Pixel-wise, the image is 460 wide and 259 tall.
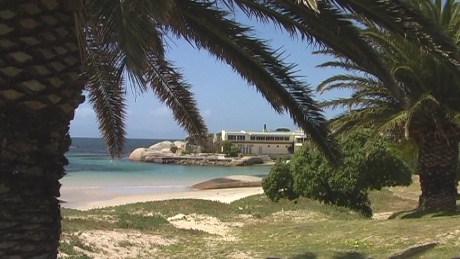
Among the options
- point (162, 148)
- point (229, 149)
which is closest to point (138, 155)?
point (162, 148)

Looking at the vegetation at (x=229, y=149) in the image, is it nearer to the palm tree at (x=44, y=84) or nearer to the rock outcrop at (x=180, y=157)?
the rock outcrop at (x=180, y=157)

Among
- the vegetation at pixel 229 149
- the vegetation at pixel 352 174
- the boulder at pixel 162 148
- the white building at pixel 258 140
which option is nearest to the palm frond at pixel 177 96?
the vegetation at pixel 352 174

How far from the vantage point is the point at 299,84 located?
26.5 feet

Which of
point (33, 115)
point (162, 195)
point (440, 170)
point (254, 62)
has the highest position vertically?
point (254, 62)

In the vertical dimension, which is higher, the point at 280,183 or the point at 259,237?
the point at 280,183

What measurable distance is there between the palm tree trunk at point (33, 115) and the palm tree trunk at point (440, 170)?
1317 cm

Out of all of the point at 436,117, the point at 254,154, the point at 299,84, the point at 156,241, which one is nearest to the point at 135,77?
the point at 299,84

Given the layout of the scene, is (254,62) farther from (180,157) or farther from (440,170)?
(180,157)

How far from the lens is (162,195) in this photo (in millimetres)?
36125

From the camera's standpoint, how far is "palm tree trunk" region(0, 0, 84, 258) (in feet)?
14.6

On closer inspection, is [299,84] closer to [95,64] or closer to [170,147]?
[95,64]

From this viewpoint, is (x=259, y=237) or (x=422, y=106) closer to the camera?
(x=259, y=237)

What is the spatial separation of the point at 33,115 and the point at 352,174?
16489 millimetres

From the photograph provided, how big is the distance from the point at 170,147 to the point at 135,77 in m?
87.9
